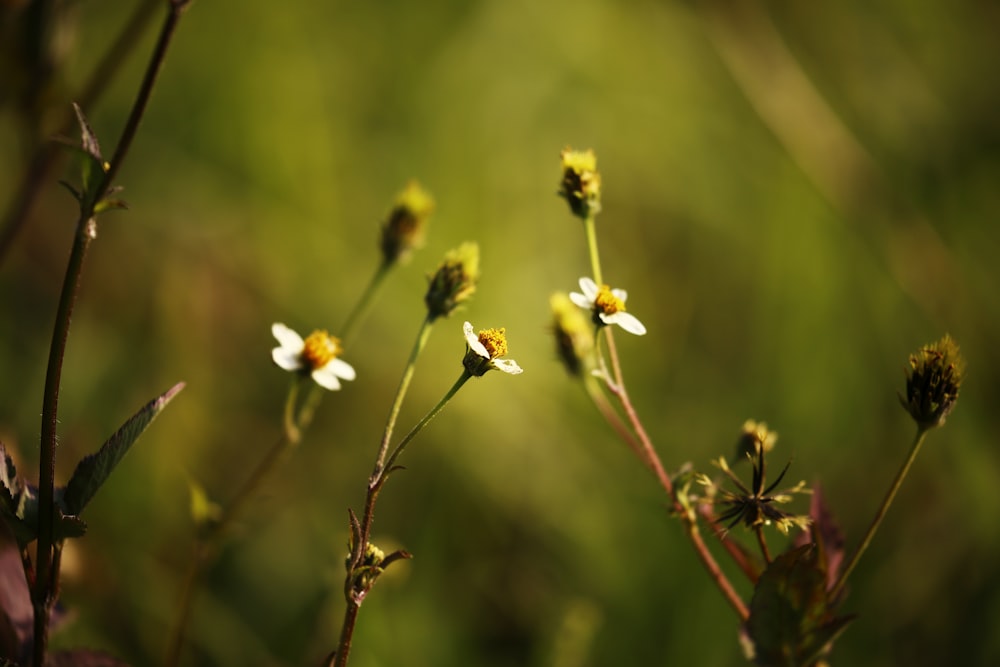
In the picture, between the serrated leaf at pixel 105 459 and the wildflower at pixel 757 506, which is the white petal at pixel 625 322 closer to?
the wildflower at pixel 757 506

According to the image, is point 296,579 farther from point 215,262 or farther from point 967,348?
point 967,348

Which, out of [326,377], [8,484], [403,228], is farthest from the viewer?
[403,228]

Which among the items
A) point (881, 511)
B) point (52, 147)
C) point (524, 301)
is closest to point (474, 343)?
point (881, 511)

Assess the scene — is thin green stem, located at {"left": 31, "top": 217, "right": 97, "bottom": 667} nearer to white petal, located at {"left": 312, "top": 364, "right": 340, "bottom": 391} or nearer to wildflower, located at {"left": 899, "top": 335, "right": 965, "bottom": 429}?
white petal, located at {"left": 312, "top": 364, "right": 340, "bottom": 391}

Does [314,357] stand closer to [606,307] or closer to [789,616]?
[606,307]

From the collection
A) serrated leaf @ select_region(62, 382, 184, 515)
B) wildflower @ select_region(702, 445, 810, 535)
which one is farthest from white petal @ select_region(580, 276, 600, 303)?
serrated leaf @ select_region(62, 382, 184, 515)
